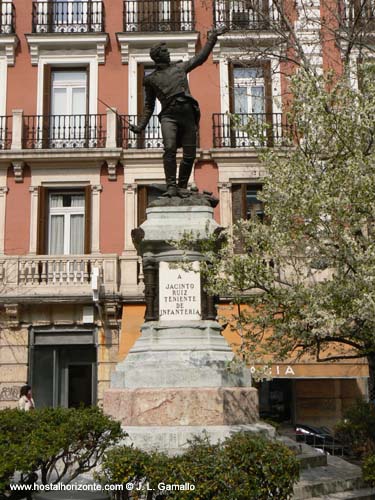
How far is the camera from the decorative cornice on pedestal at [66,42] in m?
21.0

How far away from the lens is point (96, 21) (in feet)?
70.6

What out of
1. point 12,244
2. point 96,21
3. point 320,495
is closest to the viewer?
point 320,495

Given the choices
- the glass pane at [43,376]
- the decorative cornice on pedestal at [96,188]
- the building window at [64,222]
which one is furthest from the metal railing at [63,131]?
the glass pane at [43,376]

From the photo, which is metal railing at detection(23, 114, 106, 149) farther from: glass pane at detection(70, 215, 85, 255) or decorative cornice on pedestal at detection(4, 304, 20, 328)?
decorative cornice on pedestal at detection(4, 304, 20, 328)

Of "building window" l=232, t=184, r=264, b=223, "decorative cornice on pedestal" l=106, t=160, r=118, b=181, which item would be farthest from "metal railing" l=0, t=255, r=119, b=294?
"building window" l=232, t=184, r=264, b=223

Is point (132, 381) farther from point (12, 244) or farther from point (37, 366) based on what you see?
point (12, 244)

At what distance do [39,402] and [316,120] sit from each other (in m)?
12.8

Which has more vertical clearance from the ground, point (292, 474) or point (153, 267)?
point (153, 267)

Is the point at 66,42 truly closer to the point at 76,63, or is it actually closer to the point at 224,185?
the point at 76,63

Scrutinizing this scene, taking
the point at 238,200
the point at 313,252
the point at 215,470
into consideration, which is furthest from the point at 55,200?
the point at 215,470

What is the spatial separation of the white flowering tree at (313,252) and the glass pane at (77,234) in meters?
11.9

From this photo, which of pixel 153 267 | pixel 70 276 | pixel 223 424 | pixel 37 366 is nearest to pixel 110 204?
pixel 70 276

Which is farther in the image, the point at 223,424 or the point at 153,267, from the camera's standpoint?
the point at 153,267

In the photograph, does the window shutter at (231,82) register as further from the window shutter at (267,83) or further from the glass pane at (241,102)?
the window shutter at (267,83)
